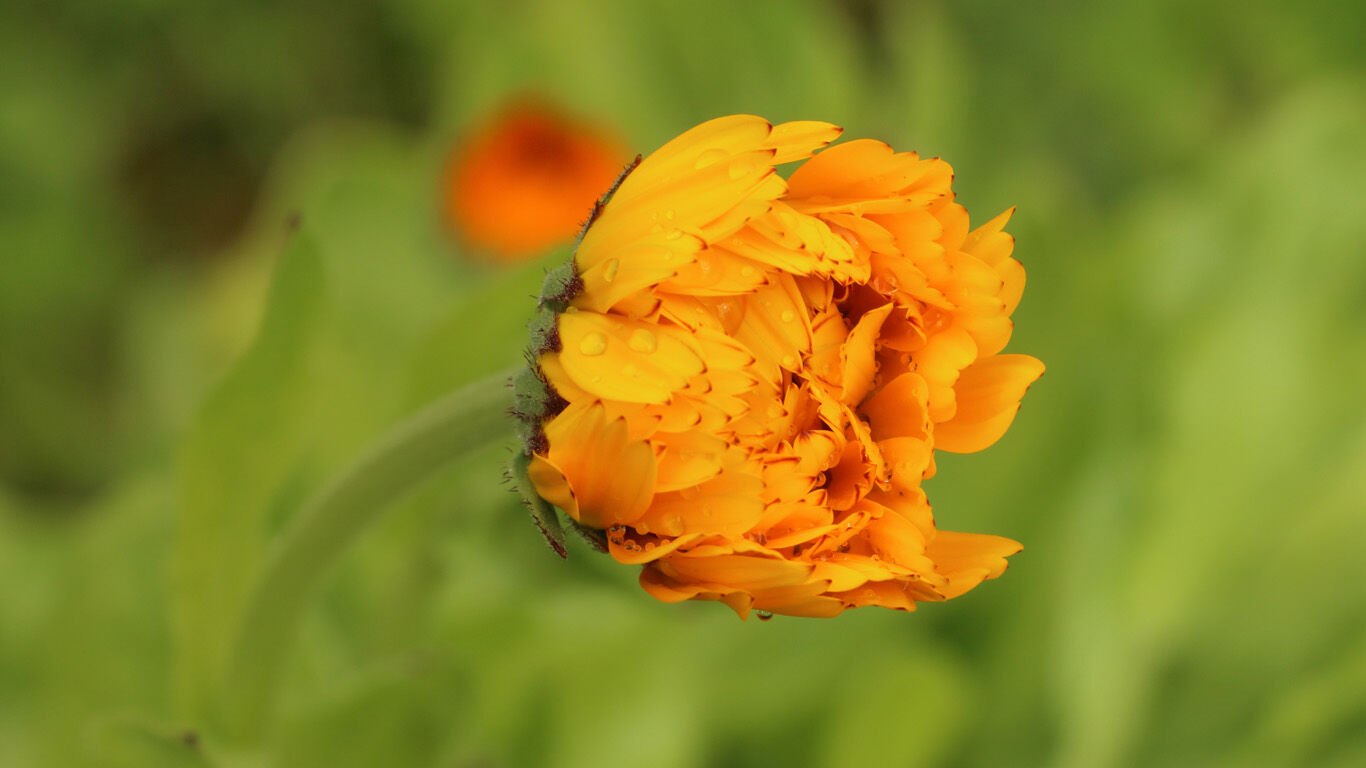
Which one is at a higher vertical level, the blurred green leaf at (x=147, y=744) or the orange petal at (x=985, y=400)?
the orange petal at (x=985, y=400)

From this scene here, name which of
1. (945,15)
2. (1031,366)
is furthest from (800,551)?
(945,15)

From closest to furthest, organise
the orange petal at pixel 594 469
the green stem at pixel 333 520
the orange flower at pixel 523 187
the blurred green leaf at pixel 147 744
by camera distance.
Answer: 1. the orange petal at pixel 594 469
2. the green stem at pixel 333 520
3. the blurred green leaf at pixel 147 744
4. the orange flower at pixel 523 187

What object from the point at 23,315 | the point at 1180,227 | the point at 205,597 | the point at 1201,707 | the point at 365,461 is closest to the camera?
the point at 365,461

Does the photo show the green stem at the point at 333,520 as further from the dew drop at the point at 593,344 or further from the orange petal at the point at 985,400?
the orange petal at the point at 985,400

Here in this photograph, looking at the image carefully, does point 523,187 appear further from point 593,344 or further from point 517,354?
point 593,344

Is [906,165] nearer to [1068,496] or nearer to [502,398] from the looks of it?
[502,398]

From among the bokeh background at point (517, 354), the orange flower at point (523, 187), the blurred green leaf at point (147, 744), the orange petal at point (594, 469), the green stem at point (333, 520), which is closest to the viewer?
the orange petal at point (594, 469)

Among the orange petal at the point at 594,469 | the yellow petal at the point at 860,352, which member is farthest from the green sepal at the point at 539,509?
the yellow petal at the point at 860,352
